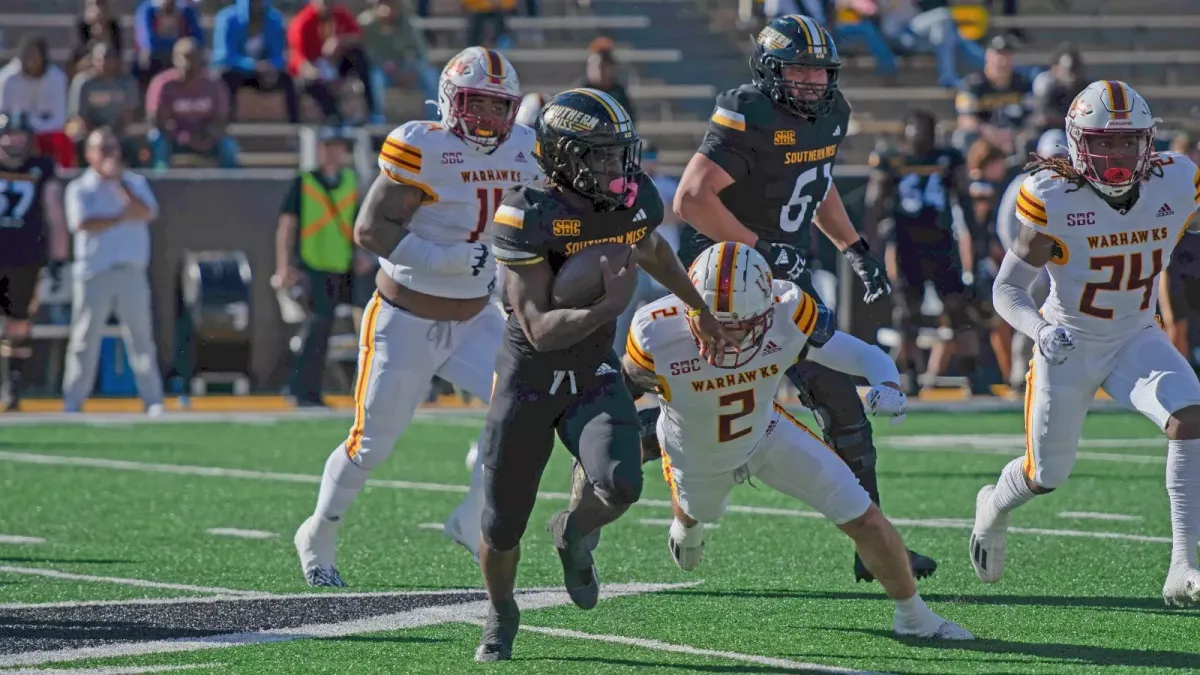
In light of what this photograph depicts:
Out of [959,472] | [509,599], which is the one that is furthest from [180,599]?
[959,472]

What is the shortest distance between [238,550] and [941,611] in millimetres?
2881

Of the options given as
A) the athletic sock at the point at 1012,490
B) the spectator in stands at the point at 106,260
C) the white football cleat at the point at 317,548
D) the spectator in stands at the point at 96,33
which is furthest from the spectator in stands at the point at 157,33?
the athletic sock at the point at 1012,490

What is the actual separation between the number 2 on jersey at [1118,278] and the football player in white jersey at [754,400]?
1.05 metres

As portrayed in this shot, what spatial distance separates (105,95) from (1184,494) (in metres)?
11.2

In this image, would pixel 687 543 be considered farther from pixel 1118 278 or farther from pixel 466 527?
pixel 1118 278

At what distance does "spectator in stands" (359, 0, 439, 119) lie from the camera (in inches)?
674

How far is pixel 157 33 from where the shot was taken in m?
16.2

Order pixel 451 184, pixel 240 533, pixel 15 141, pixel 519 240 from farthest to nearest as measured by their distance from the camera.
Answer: pixel 15 141, pixel 240 533, pixel 451 184, pixel 519 240

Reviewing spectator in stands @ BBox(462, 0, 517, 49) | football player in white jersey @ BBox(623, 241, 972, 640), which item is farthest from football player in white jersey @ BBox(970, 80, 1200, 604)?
spectator in stands @ BBox(462, 0, 517, 49)

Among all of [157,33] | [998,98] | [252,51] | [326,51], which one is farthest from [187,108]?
[998,98]

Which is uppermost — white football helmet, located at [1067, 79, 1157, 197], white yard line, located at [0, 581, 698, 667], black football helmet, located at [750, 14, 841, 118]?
black football helmet, located at [750, 14, 841, 118]

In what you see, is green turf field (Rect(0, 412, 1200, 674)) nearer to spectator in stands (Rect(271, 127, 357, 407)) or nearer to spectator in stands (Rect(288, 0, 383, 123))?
spectator in stands (Rect(271, 127, 357, 407))

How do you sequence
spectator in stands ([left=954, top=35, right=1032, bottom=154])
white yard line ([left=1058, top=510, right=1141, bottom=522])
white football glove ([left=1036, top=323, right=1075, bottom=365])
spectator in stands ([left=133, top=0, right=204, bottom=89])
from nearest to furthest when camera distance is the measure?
white football glove ([left=1036, top=323, right=1075, bottom=365]) < white yard line ([left=1058, top=510, right=1141, bottom=522]) < spectator in stands ([left=954, top=35, right=1032, bottom=154]) < spectator in stands ([left=133, top=0, right=204, bottom=89])

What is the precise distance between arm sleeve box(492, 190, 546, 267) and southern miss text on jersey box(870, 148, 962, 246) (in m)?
8.81
